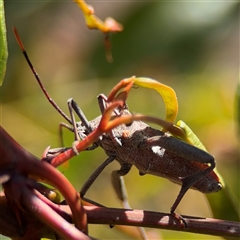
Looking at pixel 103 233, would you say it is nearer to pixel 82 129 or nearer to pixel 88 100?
pixel 88 100

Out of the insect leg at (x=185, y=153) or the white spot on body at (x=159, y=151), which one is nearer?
the insect leg at (x=185, y=153)

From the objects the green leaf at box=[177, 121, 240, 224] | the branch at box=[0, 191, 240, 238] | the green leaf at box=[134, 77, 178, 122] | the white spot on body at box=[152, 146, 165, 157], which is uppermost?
the green leaf at box=[134, 77, 178, 122]

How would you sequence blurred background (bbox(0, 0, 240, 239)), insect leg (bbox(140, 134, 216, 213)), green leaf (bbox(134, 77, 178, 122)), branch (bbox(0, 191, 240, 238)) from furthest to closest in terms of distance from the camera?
blurred background (bbox(0, 0, 240, 239))
insect leg (bbox(140, 134, 216, 213))
green leaf (bbox(134, 77, 178, 122))
branch (bbox(0, 191, 240, 238))

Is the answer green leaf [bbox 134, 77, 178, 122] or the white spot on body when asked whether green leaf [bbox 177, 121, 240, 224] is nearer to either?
the white spot on body

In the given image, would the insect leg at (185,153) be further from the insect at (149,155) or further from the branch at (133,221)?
the branch at (133,221)

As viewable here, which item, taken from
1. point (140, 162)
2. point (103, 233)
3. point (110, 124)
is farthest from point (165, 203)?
point (110, 124)

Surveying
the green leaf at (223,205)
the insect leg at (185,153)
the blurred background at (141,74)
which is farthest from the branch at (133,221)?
the blurred background at (141,74)

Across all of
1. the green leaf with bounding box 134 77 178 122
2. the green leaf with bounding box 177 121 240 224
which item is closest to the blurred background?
the green leaf with bounding box 177 121 240 224

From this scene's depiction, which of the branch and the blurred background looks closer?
the branch

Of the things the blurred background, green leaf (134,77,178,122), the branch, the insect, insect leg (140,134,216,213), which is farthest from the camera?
the blurred background
